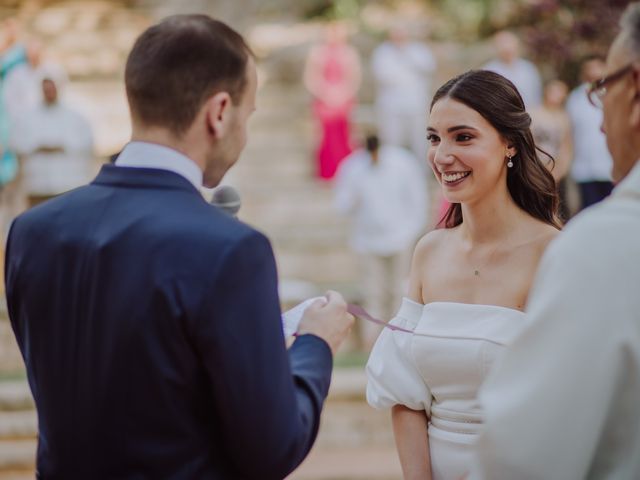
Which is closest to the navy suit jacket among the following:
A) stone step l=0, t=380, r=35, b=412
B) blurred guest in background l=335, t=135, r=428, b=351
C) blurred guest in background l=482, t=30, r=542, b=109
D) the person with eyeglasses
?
the person with eyeglasses

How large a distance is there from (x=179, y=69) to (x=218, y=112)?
0.37 feet

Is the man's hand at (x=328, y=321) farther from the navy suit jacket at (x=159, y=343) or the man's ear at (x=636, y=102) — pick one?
the man's ear at (x=636, y=102)

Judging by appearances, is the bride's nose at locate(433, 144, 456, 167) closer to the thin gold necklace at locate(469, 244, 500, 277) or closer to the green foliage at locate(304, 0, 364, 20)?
the thin gold necklace at locate(469, 244, 500, 277)

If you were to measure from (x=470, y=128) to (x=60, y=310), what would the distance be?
56.6 inches

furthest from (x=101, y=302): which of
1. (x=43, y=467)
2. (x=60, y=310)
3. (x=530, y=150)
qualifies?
(x=530, y=150)

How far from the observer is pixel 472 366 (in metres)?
2.95

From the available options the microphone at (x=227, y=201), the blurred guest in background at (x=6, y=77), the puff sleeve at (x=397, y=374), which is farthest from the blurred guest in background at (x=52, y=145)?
the microphone at (x=227, y=201)

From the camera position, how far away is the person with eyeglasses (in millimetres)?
1705

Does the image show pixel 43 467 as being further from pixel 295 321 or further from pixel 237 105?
pixel 237 105

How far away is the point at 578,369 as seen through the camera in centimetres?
171

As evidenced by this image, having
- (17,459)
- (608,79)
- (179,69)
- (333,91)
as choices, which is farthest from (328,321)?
(333,91)

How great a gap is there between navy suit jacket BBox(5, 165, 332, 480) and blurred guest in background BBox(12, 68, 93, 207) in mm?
8659

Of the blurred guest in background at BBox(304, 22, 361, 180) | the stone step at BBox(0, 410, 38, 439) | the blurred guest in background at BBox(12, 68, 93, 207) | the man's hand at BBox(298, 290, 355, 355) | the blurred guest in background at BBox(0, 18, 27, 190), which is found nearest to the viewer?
the man's hand at BBox(298, 290, 355, 355)

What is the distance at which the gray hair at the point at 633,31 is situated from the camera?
1929mm
